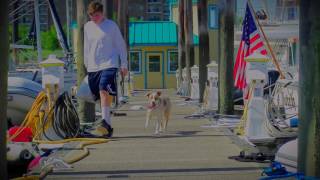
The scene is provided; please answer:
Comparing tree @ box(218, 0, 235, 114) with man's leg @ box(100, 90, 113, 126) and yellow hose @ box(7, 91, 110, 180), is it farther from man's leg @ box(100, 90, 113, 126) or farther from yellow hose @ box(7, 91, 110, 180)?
yellow hose @ box(7, 91, 110, 180)

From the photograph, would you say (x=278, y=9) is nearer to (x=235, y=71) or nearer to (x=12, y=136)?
(x=235, y=71)

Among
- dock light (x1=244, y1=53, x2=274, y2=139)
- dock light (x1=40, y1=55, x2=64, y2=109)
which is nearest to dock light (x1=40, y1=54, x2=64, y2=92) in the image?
dock light (x1=40, y1=55, x2=64, y2=109)

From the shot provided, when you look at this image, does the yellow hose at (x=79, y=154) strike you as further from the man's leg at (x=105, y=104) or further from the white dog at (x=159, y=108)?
the white dog at (x=159, y=108)

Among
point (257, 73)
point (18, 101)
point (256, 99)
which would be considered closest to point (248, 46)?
point (257, 73)

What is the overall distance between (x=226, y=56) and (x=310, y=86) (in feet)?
30.7

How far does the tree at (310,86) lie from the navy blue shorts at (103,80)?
5.59 m

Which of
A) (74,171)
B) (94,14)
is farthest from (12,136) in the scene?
(94,14)

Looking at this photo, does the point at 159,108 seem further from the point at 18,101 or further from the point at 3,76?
the point at 3,76

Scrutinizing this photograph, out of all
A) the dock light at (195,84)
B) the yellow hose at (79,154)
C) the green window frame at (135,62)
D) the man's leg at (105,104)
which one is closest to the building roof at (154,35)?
the green window frame at (135,62)

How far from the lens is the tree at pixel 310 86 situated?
6.00 m

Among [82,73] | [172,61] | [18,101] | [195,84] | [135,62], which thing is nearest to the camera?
[82,73]

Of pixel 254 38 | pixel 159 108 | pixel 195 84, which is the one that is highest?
pixel 254 38

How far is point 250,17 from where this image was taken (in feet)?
49.0

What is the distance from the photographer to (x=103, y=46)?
11.5 meters
